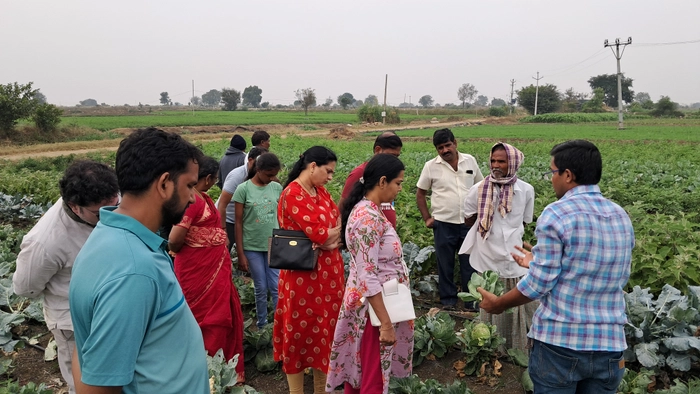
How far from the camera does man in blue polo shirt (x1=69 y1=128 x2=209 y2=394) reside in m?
1.44

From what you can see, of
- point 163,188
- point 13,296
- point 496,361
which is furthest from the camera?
point 13,296

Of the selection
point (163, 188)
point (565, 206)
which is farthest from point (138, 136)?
point (565, 206)

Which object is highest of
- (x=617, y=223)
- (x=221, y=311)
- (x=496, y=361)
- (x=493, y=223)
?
(x=617, y=223)

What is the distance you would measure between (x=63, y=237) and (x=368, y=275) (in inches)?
66.8

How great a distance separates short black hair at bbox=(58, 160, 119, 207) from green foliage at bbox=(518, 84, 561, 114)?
243 ft

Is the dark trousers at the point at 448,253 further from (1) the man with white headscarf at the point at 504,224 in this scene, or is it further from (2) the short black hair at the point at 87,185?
(2) the short black hair at the point at 87,185

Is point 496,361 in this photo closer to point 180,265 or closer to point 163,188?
point 180,265

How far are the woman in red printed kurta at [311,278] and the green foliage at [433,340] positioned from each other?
38.1 inches

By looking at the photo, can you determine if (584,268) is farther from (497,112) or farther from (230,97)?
(230,97)

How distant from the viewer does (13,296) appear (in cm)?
542

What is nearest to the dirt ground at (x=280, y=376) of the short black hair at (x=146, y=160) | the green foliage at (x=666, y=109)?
the short black hair at (x=146, y=160)

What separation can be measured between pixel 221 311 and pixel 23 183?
32.4 ft

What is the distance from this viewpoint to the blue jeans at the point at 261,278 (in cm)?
473

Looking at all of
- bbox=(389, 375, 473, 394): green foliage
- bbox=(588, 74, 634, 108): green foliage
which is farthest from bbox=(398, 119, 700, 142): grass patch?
bbox=(588, 74, 634, 108): green foliage
